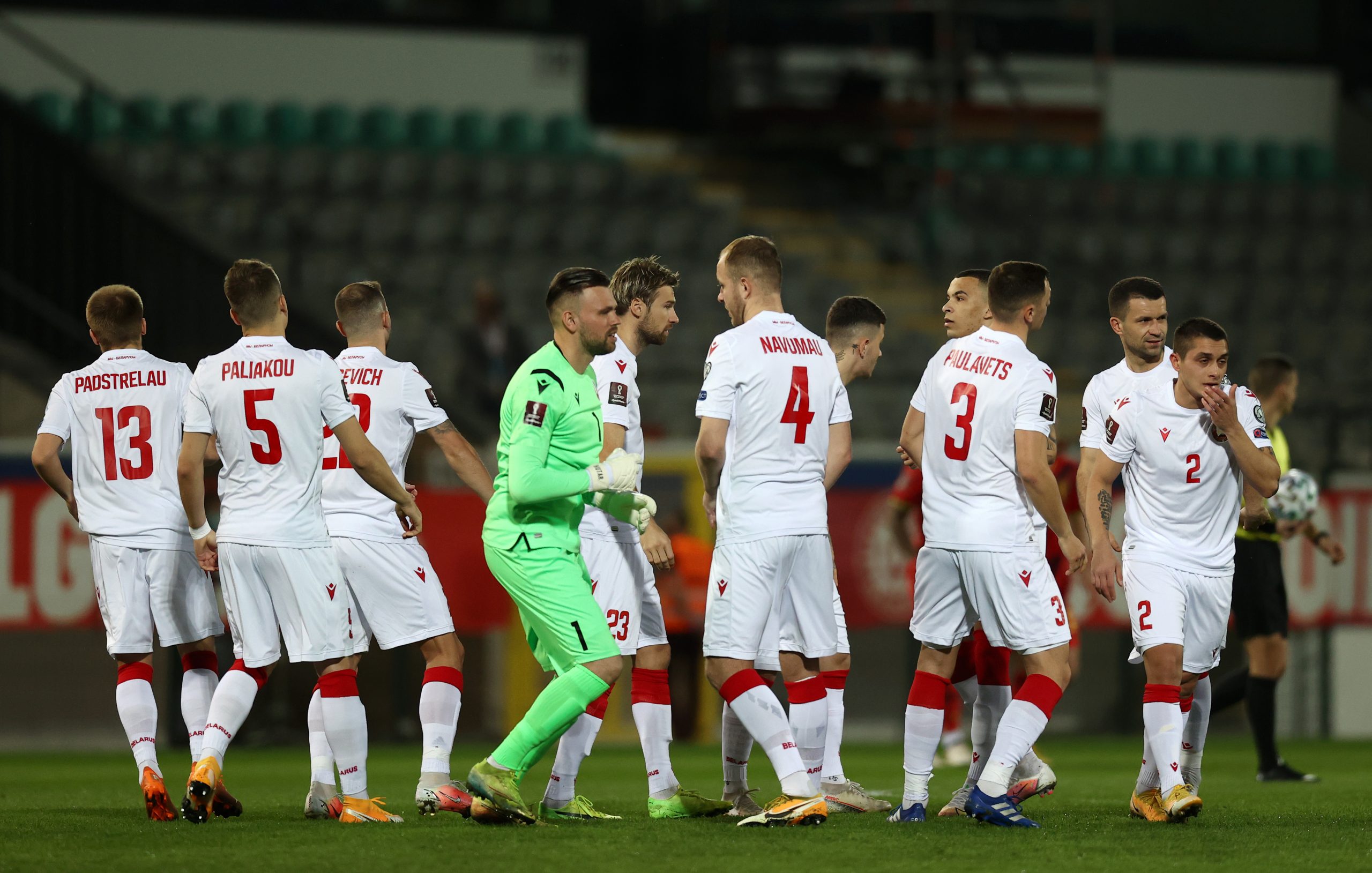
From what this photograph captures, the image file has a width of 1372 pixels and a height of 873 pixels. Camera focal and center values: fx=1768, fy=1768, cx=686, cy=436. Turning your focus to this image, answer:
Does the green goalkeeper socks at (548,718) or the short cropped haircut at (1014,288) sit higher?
the short cropped haircut at (1014,288)

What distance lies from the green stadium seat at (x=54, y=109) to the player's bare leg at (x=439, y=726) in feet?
37.1

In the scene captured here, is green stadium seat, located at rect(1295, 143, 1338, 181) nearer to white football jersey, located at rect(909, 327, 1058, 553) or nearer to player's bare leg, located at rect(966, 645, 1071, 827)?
white football jersey, located at rect(909, 327, 1058, 553)

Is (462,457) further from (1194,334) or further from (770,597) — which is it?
(1194,334)

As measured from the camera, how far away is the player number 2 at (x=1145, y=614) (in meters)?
7.36

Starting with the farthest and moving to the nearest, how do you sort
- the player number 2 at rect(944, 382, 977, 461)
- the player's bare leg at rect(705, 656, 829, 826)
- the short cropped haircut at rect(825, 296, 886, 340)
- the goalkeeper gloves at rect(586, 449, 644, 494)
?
the short cropped haircut at rect(825, 296, 886, 340) → the player number 2 at rect(944, 382, 977, 461) → the player's bare leg at rect(705, 656, 829, 826) → the goalkeeper gloves at rect(586, 449, 644, 494)

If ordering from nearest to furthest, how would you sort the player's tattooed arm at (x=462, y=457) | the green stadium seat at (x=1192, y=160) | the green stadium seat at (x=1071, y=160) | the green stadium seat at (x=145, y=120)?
the player's tattooed arm at (x=462, y=457) → the green stadium seat at (x=145, y=120) → the green stadium seat at (x=1071, y=160) → the green stadium seat at (x=1192, y=160)

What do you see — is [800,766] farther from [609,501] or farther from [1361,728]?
[1361,728]

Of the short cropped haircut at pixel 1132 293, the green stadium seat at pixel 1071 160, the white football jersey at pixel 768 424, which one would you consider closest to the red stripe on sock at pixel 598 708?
the white football jersey at pixel 768 424

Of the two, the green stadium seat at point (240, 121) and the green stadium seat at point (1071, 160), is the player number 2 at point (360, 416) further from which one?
the green stadium seat at point (1071, 160)

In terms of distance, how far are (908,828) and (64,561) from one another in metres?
7.31

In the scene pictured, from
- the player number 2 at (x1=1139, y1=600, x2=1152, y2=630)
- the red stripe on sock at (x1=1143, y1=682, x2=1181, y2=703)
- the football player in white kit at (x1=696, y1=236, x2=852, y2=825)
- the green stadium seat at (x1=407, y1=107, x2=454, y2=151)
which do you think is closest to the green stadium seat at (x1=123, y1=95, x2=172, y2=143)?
the green stadium seat at (x1=407, y1=107, x2=454, y2=151)

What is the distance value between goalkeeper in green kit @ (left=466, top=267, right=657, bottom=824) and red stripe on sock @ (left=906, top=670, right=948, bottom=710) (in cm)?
131

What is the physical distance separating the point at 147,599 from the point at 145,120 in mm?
11240

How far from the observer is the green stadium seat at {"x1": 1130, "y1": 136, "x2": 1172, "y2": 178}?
21078mm
